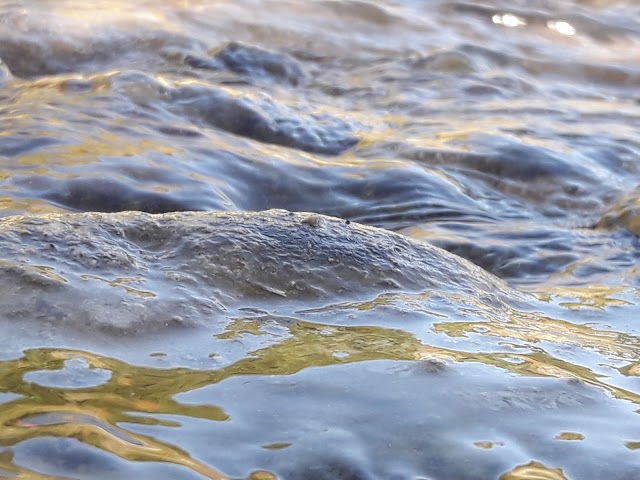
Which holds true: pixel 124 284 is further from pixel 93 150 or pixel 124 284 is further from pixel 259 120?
pixel 259 120

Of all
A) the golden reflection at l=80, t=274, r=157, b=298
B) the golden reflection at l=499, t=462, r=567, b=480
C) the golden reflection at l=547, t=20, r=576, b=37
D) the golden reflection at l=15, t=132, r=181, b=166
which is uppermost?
the golden reflection at l=547, t=20, r=576, b=37

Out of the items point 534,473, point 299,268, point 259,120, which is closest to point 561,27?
point 259,120

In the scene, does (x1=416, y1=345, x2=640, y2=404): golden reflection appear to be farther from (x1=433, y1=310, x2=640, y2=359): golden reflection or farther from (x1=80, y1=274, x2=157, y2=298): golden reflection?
(x1=80, y1=274, x2=157, y2=298): golden reflection

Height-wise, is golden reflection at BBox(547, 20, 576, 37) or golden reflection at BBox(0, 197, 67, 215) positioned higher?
golden reflection at BBox(547, 20, 576, 37)

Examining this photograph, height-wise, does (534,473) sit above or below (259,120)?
below

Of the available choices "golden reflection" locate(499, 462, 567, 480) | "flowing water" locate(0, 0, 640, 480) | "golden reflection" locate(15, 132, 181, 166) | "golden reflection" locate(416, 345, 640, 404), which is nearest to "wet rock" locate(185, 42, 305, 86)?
"flowing water" locate(0, 0, 640, 480)
